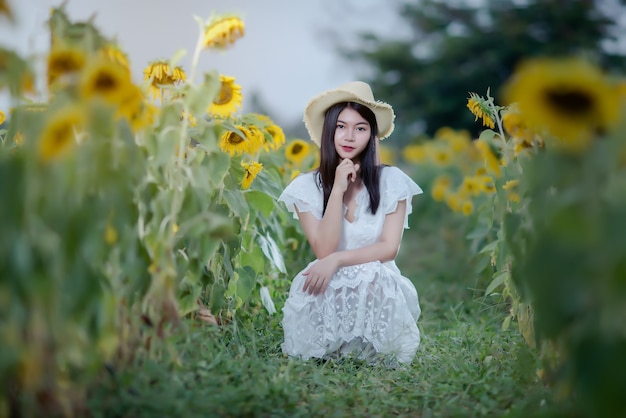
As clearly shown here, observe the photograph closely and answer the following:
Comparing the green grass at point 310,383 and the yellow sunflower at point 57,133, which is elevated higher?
the yellow sunflower at point 57,133

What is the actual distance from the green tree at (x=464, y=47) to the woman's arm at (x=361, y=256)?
1024cm

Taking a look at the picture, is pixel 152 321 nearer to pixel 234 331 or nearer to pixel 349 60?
pixel 234 331

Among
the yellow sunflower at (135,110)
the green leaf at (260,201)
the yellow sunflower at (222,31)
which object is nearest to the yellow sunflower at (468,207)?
the green leaf at (260,201)

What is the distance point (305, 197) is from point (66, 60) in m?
1.38

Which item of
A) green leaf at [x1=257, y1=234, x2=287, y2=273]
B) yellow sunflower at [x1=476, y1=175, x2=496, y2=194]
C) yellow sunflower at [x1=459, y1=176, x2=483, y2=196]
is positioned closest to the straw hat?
green leaf at [x1=257, y1=234, x2=287, y2=273]

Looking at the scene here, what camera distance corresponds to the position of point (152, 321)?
2010mm

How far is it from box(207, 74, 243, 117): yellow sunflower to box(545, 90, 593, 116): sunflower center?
168 cm

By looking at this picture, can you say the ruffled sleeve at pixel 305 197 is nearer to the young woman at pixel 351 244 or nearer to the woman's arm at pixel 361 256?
the young woman at pixel 351 244

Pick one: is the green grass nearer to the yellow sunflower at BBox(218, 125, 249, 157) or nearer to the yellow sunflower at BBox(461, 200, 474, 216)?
the yellow sunflower at BBox(218, 125, 249, 157)

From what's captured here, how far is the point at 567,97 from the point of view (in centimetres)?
137

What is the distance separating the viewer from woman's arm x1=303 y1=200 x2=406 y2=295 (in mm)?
2709

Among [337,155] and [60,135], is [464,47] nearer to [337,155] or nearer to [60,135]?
[337,155]

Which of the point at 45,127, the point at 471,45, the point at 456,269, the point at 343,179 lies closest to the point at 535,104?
the point at 45,127

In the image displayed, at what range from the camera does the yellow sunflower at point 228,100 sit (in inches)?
114
